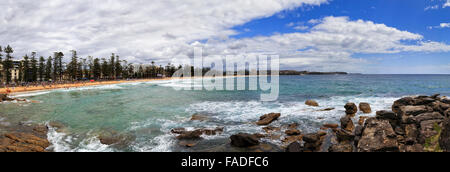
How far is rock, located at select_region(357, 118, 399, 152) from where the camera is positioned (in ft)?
25.6

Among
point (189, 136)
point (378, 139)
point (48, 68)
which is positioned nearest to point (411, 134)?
point (378, 139)

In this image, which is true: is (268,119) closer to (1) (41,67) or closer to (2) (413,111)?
(2) (413,111)

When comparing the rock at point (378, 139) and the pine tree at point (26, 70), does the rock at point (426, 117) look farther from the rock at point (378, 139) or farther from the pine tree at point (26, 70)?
the pine tree at point (26, 70)

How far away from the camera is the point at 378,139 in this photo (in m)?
8.38

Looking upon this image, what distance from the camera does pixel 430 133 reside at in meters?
8.70

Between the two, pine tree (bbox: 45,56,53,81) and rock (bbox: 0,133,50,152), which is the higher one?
pine tree (bbox: 45,56,53,81)

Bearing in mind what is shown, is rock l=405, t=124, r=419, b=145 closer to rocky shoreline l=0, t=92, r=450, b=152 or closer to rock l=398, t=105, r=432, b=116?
rocky shoreline l=0, t=92, r=450, b=152

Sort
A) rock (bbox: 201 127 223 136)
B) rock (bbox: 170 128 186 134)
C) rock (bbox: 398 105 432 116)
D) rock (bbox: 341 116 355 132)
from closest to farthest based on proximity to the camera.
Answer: rock (bbox: 398 105 432 116) → rock (bbox: 201 127 223 136) → rock (bbox: 170 128 186 134) → rock (bbox: 341 116 355 132)

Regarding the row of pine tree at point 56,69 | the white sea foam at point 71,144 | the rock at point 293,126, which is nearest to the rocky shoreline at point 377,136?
the rock at point 293,126

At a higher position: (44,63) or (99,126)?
(44,63)

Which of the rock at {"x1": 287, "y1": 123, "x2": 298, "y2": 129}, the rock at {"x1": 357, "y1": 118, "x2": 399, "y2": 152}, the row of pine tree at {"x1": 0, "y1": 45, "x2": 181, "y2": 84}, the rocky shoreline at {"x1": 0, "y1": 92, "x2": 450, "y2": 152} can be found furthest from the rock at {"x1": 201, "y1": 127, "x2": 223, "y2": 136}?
the row of pine tree at {"x1": 0, "y1": 45, "x2": 181, "y2": 84}
